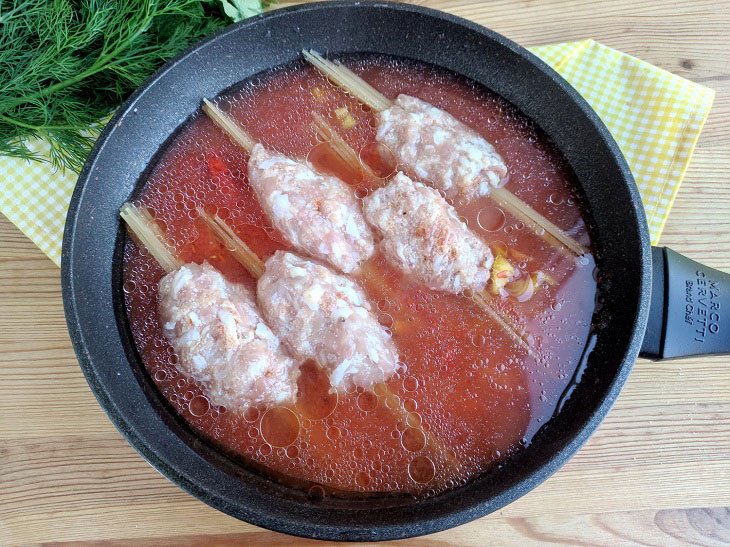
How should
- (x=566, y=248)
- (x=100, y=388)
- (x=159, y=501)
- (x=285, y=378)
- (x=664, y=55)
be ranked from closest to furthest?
(x=100, y=388) < (x=285, y=378) < (x=566, y=248) < (x=159, y=501) < (x=664, y=55)

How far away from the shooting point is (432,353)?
Answer: 1.38m

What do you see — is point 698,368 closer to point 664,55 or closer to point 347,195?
point 664,55

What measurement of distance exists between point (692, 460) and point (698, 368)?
0.26m

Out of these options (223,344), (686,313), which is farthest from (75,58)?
(686,313)

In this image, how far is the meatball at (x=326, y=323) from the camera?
1304mm

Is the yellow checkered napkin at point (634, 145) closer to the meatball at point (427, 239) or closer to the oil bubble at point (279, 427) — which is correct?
the meatball at point (427, 239)

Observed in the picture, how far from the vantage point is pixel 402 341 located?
1.38 m

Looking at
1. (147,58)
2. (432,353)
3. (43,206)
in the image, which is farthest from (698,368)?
(43,206)

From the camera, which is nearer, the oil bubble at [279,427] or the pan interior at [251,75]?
the pan interior at [251,75]

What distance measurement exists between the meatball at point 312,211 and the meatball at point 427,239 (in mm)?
58

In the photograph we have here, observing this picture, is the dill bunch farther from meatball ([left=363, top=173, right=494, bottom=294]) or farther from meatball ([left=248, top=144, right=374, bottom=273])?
meatball ([left=363, top=173, right=494, bottom=294])

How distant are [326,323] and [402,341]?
20 centimetres

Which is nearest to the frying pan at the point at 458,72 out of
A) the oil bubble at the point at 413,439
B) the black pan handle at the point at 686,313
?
the black pan handle at the point at 686,313

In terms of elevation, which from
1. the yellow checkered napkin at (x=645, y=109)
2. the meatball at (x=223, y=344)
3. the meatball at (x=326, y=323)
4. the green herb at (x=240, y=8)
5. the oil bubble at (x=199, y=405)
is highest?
the yellow checkered napkin at (x=645, y=109)
